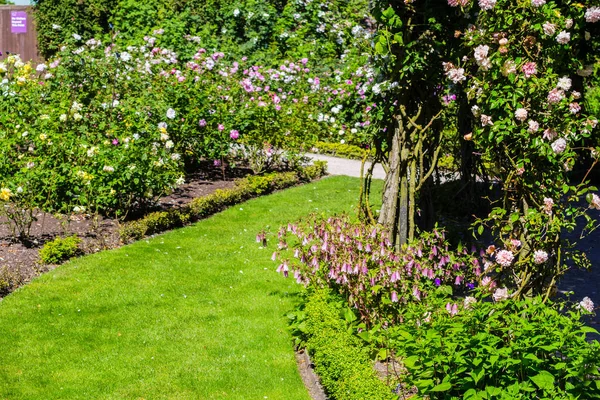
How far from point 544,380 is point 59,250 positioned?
5563mm

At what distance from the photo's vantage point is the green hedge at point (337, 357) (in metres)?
4.44

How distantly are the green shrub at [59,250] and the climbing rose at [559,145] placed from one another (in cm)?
499

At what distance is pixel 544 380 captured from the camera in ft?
10.6

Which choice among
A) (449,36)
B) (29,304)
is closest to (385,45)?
(449,36)

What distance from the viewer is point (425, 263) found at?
5.53 meters

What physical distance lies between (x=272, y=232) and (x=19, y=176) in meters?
2.83

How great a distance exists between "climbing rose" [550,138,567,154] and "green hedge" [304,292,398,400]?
1.68 m

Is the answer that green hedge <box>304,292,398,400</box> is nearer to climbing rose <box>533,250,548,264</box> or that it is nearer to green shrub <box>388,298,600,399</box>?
green shrub <box>388,298,600,399</box>

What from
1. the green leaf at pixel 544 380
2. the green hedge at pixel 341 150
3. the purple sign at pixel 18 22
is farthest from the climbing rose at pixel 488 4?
the purple sign at pixel 18 22

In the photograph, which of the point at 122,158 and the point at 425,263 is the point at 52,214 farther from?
the point at 425,263

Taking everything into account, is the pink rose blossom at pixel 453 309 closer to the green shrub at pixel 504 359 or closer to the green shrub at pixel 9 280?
the green shrub at pixel 504 359

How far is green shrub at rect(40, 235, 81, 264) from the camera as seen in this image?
7566 millimetres

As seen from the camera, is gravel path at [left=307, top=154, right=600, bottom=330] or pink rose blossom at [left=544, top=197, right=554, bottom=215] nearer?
pink rose blossom at [left=544, top=197, right=554, bottom=215]

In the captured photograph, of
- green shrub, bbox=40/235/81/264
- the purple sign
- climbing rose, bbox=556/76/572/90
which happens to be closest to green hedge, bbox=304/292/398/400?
climbing rose, bbox=556/76/572/90
